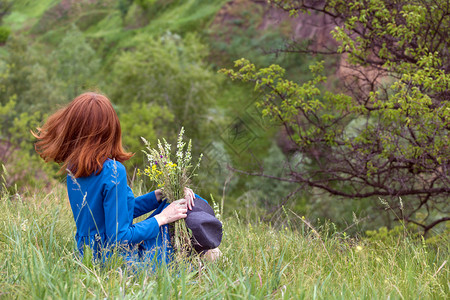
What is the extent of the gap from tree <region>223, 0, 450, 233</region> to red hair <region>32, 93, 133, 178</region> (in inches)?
149

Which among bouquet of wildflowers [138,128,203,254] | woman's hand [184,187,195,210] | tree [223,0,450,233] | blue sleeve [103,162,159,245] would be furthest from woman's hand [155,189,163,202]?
tree [223,0,450,233]

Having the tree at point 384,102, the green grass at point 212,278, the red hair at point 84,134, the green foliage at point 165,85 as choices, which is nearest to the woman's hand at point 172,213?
the green grass at point 212,278

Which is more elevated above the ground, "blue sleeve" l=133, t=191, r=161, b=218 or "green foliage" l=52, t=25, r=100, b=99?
"blue sleeve" l=133, t=191, r=161, b=218

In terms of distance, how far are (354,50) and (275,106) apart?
1.43 meters

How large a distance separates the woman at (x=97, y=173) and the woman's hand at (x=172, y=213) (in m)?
0.01

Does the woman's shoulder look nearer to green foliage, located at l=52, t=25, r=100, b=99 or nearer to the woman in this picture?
the woman

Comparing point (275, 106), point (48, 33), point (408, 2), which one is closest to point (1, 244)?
point (275, 106)

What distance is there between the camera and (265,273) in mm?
2742

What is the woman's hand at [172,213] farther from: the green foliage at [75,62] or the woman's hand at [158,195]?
the green foliage at [75,62]

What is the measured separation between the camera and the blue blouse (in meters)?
2.79

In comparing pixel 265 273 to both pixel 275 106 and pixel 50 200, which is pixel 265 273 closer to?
pixel 50 200

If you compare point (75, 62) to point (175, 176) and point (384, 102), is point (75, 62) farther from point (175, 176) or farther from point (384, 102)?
point (175, 176)

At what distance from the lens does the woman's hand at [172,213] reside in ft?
9.97

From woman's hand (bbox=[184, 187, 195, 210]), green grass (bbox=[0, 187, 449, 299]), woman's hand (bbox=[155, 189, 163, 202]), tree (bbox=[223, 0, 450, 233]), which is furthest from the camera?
tree (bbox=[223, 0, 450, 233])
